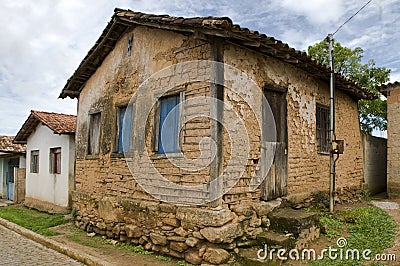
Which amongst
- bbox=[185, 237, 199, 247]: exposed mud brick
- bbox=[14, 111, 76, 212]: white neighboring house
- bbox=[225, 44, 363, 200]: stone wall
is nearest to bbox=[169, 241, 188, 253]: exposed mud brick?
bbox=[185, 237, 199, 247]: exposed mud brick

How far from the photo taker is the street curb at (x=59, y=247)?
634 centimetres

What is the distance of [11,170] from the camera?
18.0m

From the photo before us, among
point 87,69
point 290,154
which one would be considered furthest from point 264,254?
point 87,69

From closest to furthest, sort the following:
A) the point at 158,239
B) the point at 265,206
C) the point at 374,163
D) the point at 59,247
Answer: the point at 158,239 → the point at 265,206 → the point at 59,247 → the point at 374,163

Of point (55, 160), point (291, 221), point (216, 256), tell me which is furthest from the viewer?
point (55, 160)

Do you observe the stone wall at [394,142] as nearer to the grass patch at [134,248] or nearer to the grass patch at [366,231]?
the grass patch at [366,231]

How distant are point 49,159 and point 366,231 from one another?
1086 centimetres

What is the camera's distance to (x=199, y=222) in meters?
5.88

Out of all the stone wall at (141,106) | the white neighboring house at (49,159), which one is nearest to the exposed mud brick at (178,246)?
the stone wall at (141,106)

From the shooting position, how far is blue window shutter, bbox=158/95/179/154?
22.0ft

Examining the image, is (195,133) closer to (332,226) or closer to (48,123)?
(332,226)

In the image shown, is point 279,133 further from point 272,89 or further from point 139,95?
point 139,95

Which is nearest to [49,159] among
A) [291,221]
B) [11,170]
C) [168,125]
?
[11,170]

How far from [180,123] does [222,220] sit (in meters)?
1.92
